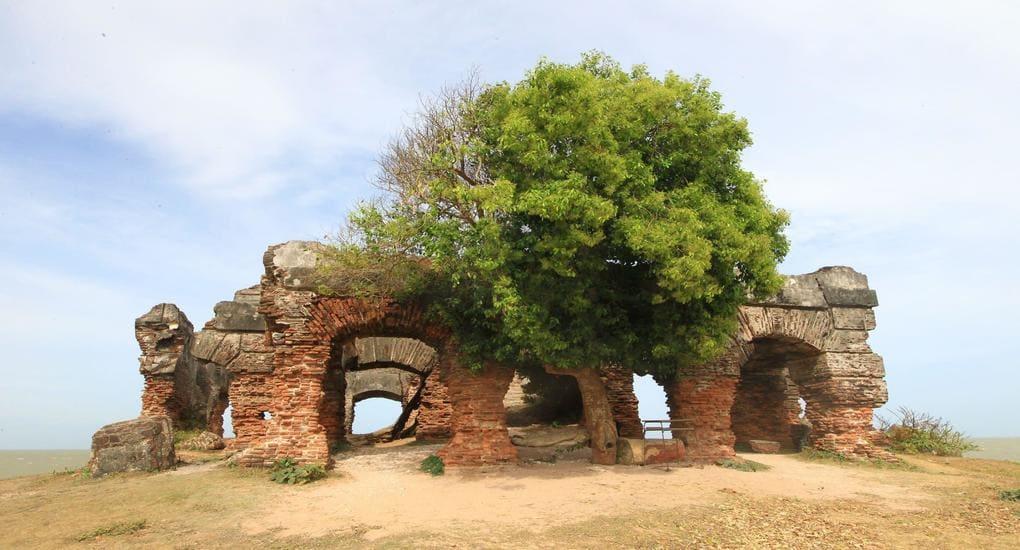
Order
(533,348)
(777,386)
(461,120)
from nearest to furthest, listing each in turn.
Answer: (533,348)
(461,120)
(777,386)

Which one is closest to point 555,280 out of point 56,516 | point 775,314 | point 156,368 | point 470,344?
point 470,344

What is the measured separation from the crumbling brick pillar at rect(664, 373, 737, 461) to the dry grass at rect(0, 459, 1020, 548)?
2.51 metres

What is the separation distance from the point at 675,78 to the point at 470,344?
17.8ft

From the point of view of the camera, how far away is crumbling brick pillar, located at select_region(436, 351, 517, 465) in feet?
35.3

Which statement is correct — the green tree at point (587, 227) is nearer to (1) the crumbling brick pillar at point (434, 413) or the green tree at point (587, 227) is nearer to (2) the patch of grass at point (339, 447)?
(2) the patch of grass at point (339, 447)

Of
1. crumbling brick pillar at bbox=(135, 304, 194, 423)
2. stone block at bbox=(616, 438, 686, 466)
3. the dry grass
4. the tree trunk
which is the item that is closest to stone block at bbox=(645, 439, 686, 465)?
stone block at bbox=(616, 438, 686, 466)

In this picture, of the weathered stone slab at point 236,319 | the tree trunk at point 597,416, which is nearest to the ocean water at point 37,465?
the weathered stone slab at point 236,319

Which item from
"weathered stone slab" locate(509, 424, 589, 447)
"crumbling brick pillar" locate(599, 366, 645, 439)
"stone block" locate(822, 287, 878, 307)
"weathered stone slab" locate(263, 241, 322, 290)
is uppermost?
"weathered stone slab" locate(263, 241, 322, 290)

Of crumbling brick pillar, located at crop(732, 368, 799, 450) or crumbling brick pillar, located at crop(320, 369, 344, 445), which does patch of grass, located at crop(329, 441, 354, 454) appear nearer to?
crumbling brick pillar, located at crop(320, 369, 344, 445)

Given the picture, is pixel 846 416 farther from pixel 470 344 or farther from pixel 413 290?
pixel 413 290

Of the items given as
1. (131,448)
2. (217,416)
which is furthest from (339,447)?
(217,416)

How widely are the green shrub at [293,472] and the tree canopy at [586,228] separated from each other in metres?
2.94

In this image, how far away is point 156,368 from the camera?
16906 millimetres

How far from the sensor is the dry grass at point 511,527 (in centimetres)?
708
